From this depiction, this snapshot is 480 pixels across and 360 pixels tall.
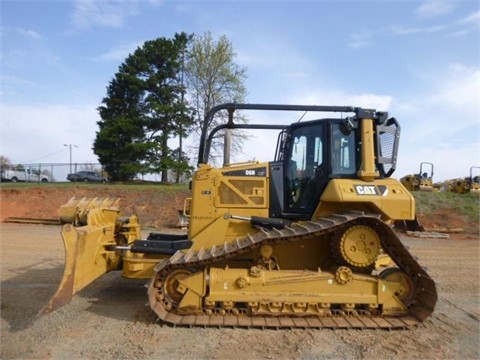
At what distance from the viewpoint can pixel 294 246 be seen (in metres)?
6.07

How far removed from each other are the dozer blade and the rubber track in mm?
1051

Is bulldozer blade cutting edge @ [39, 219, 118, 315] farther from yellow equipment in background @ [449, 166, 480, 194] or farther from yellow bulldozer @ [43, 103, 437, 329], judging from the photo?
yellow equipment in background @ [449, 166, 480, 194]

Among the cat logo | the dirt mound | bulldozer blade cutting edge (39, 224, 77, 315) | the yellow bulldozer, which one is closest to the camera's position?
bulldozer blade cutting edge (39, 224, 77, 315)

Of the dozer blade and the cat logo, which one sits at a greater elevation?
the cat logo

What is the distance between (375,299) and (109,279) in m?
4.92

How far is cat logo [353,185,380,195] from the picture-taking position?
18.9 feet

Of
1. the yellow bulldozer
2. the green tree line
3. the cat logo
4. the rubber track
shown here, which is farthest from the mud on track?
the green tree line

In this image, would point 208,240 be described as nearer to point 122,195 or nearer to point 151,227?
point 151,227

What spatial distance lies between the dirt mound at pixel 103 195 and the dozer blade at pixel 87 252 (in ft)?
36.8

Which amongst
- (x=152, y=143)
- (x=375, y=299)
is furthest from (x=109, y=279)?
(x=152, y=143)

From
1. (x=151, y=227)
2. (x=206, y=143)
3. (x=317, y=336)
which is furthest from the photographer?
(x=151, y=227)

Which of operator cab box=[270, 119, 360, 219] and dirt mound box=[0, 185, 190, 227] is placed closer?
operator cab box=[270, 119, 360, 219]

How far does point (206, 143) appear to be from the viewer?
23.3 feet

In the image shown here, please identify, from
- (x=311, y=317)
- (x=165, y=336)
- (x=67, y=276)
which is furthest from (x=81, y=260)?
(x=311, y=317)
